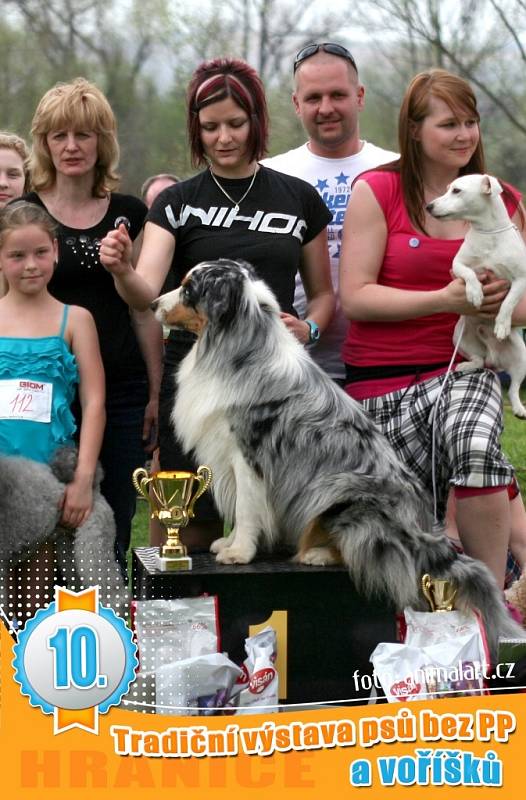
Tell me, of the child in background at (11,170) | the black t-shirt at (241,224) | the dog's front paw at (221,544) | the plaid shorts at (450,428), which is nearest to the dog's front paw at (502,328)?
the plaid shorts at (450,428)

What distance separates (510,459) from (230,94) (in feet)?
18.3

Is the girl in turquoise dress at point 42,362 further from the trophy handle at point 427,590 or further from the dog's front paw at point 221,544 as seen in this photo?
the trophy handle at point 427,590

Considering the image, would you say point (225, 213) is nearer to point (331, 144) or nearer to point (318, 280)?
point (318, 280)

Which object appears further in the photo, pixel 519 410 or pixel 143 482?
pixel 519 410

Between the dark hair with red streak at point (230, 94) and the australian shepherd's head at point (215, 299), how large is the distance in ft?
1.85

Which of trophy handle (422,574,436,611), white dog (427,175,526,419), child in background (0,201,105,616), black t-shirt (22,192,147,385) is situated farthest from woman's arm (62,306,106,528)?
white dog (427,175,526,419)

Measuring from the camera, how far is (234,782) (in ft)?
8.11

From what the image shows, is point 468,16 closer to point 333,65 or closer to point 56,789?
point 333,65

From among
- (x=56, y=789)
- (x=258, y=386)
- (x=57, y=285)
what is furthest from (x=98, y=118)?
(x=56, y=789)

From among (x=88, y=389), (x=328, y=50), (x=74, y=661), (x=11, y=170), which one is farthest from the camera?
(x=11, y=170)

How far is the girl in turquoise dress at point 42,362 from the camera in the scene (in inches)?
128

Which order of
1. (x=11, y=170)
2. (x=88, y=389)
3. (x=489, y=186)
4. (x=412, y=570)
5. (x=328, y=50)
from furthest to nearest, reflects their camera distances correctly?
(x=11, y=170) < (x=328, y=50) < (x=88, y=389) < (x=489, y=186) < (x=412, y=570)

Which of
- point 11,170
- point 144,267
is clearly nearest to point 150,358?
point 144,267

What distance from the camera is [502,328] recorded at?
131 inches
